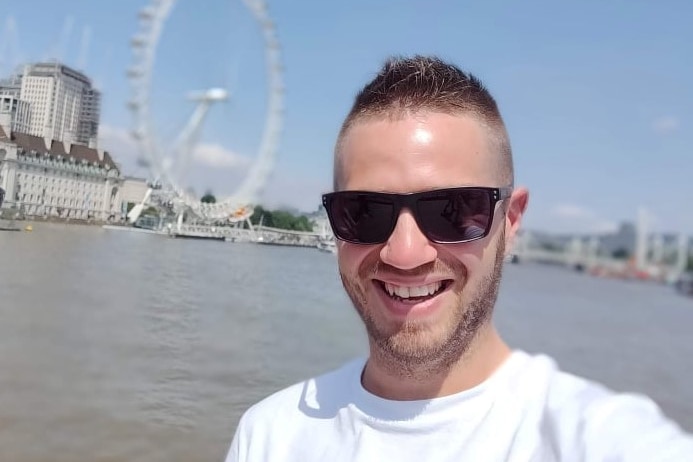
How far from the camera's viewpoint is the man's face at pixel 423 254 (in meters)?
0.62

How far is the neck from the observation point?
2.10ft

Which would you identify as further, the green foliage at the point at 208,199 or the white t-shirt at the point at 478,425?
the green foliage at the point at 208,199

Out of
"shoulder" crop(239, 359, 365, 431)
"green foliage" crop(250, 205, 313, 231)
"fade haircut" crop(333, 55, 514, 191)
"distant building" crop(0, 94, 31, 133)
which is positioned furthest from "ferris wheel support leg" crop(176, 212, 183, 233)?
"fade haircut" crop(333, 55, 514, 191)

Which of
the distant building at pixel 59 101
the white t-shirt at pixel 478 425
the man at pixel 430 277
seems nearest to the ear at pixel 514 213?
the man at pixel 430 277

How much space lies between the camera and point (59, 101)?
9758mm

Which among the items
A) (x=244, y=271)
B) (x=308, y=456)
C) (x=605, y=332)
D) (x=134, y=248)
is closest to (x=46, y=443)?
(x=308, y=456)

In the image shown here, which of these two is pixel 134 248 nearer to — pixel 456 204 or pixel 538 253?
pixel 456 204

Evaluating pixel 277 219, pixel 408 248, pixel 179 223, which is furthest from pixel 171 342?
pixel 179 223

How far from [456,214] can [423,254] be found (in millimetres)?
51

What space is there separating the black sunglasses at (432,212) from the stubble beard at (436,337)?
3 centimetres

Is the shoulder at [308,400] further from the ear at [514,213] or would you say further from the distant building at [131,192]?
the distant building at [131,192]

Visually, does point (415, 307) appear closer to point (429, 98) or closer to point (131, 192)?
point (429, 98)

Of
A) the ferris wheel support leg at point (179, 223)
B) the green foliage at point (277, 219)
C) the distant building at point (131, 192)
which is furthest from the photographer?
the ferris wheel support leg at point (179, 223)

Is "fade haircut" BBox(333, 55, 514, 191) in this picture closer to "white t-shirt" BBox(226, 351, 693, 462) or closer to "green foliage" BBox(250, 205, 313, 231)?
"white t-shirt" BBox(226, 351, 693, 462)
